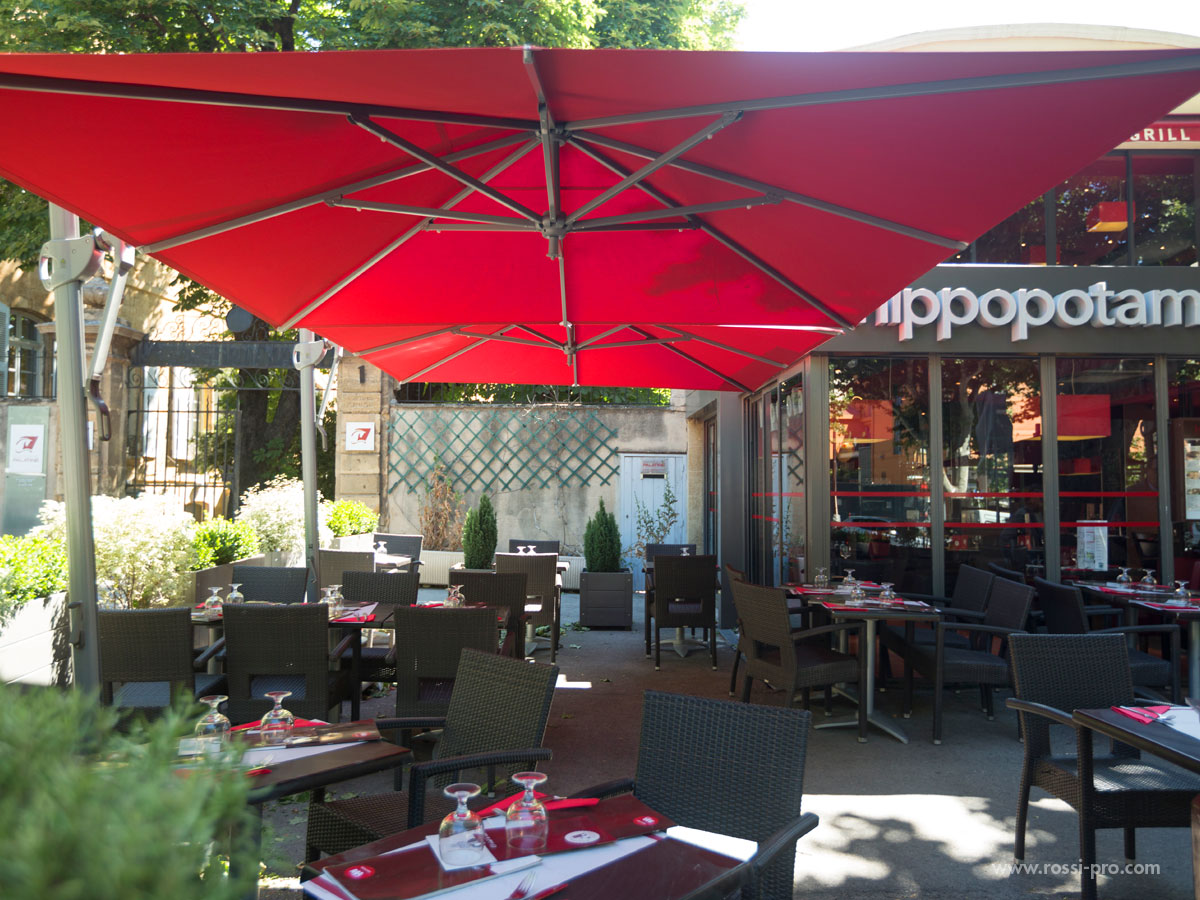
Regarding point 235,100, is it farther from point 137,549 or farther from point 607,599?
point 607,599

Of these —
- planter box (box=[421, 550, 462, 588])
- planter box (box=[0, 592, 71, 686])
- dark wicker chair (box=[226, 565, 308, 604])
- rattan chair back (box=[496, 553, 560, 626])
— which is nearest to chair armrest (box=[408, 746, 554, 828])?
planter box (box=[0, 592, 71, 686])

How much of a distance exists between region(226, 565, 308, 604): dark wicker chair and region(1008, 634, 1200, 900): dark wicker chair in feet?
13.2

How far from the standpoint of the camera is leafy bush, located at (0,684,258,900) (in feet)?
1.89

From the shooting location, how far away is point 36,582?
3.77m

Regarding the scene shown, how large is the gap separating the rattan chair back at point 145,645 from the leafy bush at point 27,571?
0.34 meters

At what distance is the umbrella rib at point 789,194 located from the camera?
2.55 m

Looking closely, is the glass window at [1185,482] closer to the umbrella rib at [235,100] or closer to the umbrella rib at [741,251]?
the umbrella rib at [741,251]

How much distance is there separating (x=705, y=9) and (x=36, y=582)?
513 inches

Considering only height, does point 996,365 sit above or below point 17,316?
below

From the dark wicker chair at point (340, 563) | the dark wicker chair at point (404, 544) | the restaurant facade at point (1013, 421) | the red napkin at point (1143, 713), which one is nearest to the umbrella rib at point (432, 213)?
the red napkin at point (1143, 713)

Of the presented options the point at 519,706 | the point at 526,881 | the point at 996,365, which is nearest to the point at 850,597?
the point at 996,365

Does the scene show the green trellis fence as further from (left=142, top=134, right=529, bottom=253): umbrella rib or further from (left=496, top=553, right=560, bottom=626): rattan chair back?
(left=142, top=134, right=529, bottom=253): umbrella rib

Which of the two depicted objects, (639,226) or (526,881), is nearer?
(526,881)

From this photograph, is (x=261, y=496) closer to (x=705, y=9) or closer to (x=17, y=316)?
(x=17, y=316)
